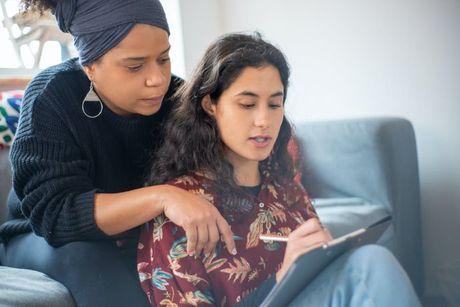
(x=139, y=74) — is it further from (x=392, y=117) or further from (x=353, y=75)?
(x=353, y=75)

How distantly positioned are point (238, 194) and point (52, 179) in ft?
1.07

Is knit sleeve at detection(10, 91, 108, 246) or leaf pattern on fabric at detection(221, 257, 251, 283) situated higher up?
knit sleeve at detection(10, 91, 108, 246)

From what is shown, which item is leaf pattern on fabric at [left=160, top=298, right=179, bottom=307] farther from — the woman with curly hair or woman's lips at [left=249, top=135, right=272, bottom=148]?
woman's lips at [left=249, top=135, right=272, bottom=148]

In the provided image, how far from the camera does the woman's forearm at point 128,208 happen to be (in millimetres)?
955

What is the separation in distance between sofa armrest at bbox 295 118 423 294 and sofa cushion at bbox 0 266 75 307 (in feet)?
3.49

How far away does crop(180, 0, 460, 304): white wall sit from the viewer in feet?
6.12

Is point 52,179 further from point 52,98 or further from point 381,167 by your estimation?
point 381,167

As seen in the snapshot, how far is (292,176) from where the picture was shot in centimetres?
124

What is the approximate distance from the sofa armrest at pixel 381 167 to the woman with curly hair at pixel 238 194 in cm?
63

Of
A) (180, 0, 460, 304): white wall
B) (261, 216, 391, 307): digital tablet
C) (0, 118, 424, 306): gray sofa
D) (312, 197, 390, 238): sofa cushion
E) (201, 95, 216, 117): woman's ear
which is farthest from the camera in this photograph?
(180, 0, 460, 304): white wall

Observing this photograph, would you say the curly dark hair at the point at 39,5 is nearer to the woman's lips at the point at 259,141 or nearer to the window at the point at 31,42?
the woman's lips at the point at 259,141

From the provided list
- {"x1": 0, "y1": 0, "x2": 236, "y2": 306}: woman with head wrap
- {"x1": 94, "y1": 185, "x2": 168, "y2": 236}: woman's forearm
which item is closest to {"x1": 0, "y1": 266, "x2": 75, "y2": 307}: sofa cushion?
{"x1": 0, "y1": 0, "x2": 236, "y2": 306}: woman with head wrap

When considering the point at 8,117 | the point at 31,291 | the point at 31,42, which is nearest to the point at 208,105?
the point at 31,291

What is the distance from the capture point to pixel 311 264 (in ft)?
2.58
